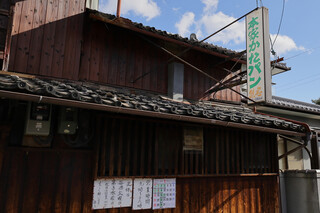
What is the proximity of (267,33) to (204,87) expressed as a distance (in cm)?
332

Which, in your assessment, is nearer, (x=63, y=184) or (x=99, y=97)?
(x=99, y=97)

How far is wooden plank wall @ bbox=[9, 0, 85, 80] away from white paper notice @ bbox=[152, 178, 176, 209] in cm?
402

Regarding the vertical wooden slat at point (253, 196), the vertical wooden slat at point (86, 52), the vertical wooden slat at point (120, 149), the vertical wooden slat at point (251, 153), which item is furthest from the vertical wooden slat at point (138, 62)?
the vertical wooden slat at point (253, 196)

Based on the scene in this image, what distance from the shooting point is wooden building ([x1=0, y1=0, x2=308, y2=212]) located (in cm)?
542

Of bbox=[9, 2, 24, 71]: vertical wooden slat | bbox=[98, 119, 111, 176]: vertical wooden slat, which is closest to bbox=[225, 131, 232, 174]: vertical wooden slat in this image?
bbox=[98, 119, 111, 176]: vertical wooden slat

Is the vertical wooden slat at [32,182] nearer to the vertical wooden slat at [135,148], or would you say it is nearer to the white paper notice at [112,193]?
the white paper notice at [112,193]

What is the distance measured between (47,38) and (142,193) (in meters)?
5.23

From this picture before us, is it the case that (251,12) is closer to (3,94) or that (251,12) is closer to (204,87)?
(204,87)

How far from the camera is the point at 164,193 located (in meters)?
6.78

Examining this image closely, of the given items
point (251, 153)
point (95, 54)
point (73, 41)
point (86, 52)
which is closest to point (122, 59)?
point (95, 54)

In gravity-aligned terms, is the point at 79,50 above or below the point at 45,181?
above

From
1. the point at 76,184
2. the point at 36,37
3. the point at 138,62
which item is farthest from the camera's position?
the point at 138,62

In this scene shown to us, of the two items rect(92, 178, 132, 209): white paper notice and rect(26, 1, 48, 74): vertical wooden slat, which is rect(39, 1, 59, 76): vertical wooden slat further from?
rect(92, 178, 132, 209): white paper notice

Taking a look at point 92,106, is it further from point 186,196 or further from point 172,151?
point 186,196
